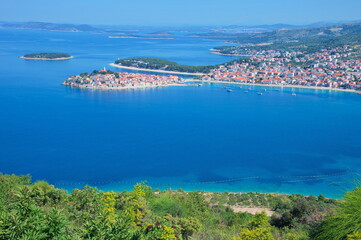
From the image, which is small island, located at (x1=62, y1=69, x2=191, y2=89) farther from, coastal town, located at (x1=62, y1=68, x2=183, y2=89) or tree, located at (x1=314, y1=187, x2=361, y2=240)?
tree, located at (x1=314, y1=187, x2=361, y2=240)

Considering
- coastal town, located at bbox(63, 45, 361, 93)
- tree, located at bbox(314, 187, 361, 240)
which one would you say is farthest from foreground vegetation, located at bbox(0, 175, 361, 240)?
coastal town, located at bbox(63, 45, 361, 93)

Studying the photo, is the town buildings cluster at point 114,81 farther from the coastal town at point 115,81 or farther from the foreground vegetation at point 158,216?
the foreground vegetation at point 158,216

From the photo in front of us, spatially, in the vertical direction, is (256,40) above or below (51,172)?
above

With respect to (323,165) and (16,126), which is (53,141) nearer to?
(16,126)

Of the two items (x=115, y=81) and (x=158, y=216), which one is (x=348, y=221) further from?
(x=115, y=81)

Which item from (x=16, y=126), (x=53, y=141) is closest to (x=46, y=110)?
(x=16, y=126)

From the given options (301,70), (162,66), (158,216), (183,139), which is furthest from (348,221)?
(162,66)
